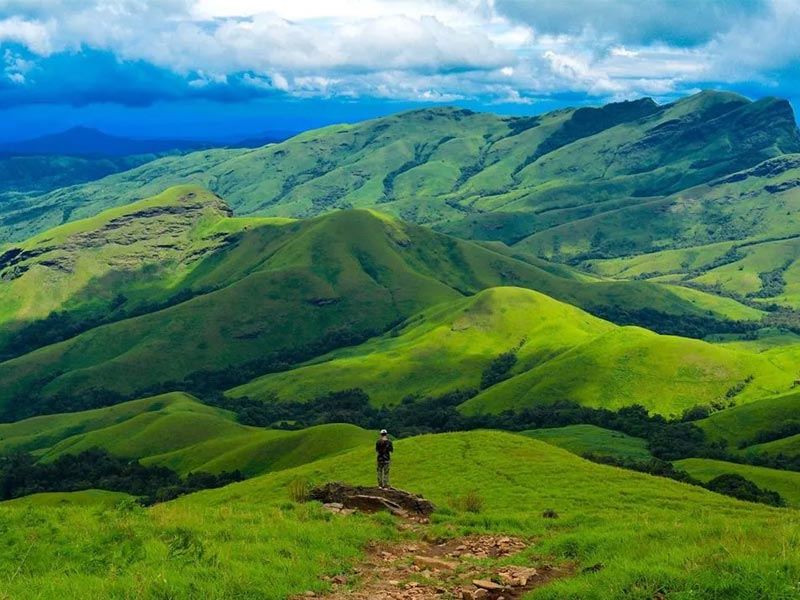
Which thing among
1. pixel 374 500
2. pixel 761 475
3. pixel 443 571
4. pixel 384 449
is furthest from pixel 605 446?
pixel 443 571

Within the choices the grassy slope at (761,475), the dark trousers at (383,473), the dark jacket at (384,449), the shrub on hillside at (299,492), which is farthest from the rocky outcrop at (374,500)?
the grassy slope at (761,475)

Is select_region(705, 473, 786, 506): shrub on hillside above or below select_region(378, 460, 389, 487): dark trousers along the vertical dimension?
below

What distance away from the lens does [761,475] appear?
125 meters

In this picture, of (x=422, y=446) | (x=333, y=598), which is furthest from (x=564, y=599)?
(x=422, y=446)

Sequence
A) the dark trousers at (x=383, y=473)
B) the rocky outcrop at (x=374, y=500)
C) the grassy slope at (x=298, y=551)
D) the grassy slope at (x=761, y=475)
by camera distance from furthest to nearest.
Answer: the grassy slope at (x=761, y=475) < the dark trousers at (x=383, y=473) < the rocky outcrop at (x=374, y=500) < the grassy slope at (x=298, y=551)

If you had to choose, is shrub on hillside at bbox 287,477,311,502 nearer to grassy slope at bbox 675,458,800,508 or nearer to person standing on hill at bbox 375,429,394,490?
person standing on hill at bbox 375,429,394,490

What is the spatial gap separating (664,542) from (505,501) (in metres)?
33.8

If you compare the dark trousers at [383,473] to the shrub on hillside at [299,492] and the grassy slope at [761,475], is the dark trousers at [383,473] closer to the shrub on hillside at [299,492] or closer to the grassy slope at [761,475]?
the shrub on hillside at [299,492]

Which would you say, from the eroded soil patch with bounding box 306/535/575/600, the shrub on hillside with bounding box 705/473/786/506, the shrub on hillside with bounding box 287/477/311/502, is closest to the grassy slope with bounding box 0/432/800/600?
the eroded soil patch with bounding box 306/535/575/600

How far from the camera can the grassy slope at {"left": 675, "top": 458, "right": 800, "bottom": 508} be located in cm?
11462

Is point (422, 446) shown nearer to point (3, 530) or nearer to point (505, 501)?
point (505, 501)

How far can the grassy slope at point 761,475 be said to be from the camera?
376ft

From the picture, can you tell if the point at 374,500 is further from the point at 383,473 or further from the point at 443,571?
the point at 443,571

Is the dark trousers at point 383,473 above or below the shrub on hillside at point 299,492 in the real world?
above
